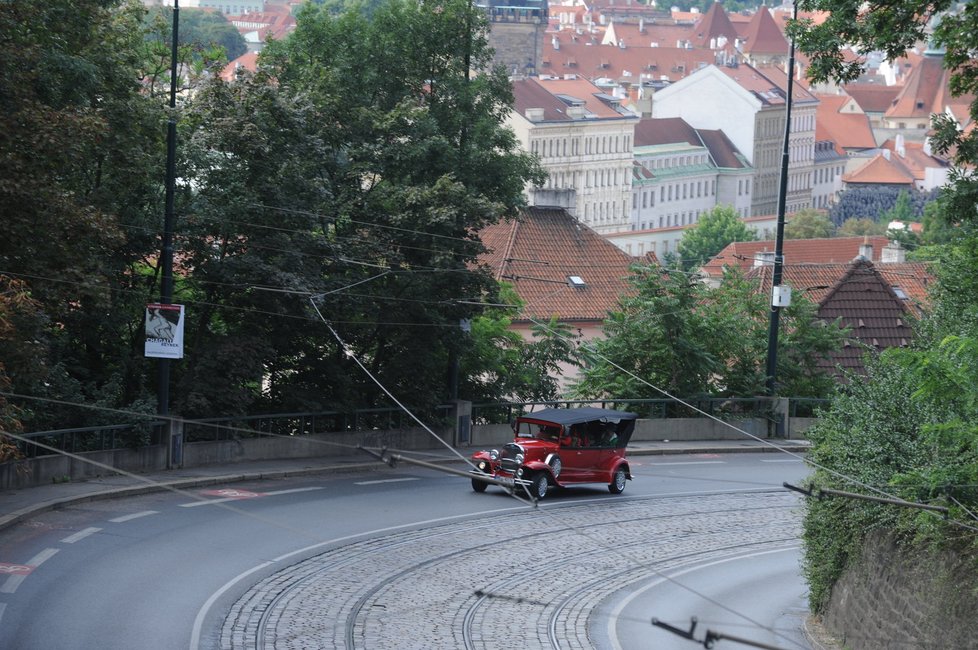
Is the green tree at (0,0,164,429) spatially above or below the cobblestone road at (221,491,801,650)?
above

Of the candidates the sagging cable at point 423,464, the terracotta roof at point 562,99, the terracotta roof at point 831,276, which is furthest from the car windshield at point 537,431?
the terracotta roof at point 562,99

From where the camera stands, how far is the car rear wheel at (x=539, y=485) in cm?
2897

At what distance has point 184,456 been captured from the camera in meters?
29.8

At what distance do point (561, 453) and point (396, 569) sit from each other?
7.92 m

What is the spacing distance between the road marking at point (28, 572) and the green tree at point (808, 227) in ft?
358

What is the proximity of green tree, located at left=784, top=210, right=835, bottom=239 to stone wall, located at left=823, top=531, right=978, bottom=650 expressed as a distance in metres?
109

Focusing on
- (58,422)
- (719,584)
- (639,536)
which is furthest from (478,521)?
(58,422)

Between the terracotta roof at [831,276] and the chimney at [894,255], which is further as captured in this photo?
the chimney at [894,255]

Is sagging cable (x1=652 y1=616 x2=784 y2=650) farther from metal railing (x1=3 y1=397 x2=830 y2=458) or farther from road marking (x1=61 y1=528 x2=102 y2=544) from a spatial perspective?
metal railing (x1=3 y1=397 x2=830 y2=458)

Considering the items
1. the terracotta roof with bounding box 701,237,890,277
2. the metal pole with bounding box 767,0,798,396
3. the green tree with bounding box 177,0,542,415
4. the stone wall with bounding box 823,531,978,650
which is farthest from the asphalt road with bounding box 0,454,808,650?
the terracotta roof with bounding box 701,237,890,277

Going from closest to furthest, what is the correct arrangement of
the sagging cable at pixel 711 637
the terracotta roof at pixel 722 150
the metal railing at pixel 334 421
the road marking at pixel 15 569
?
the sagging cable at pixel 711 637 < the road marking at pixel 15 569 < the metal railing at pixel 334 421 < the terracotta roof at pixel 722 150

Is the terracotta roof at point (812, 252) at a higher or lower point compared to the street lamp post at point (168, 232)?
higher

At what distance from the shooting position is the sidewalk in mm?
24672

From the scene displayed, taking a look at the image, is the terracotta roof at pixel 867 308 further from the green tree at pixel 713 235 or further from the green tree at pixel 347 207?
the green tree at pixel 713 235
